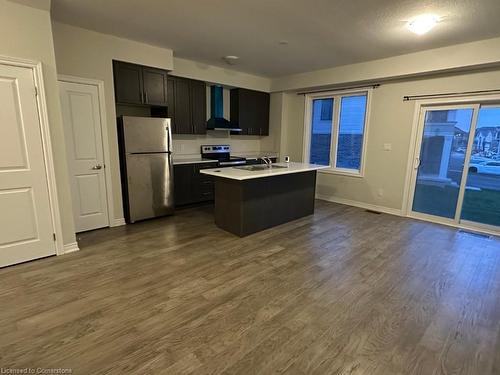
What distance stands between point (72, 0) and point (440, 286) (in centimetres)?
461

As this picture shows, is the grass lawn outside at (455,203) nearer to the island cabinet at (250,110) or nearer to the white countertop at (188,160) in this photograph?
the island cabinet at (250,110)

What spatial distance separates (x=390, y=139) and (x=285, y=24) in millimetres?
2955

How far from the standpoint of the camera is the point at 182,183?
4.85 meters

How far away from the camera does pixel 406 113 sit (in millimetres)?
4594

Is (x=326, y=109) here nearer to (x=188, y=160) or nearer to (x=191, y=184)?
(x=188, y=160)

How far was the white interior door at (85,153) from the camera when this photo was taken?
345cm

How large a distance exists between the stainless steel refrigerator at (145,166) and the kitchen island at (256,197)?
0.91 m

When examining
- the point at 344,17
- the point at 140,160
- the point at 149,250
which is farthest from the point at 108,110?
the point at 344,17

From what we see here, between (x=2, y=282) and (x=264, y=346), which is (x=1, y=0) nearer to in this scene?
(x=2, y=282)

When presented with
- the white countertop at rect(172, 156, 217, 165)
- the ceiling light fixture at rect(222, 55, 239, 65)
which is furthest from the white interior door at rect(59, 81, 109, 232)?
the ceiling light fixture at rect(222, 55, 239, 65)

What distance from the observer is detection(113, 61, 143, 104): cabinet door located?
3802 millimetres

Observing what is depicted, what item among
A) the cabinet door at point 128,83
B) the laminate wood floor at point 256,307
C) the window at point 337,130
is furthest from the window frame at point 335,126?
the cabinet door at point 128,83

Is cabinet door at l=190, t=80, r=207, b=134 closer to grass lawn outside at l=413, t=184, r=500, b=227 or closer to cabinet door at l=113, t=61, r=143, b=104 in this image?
cabinet door at l=113, t=61, r=143, b=104

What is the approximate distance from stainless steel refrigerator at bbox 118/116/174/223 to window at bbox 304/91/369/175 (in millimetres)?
3355
